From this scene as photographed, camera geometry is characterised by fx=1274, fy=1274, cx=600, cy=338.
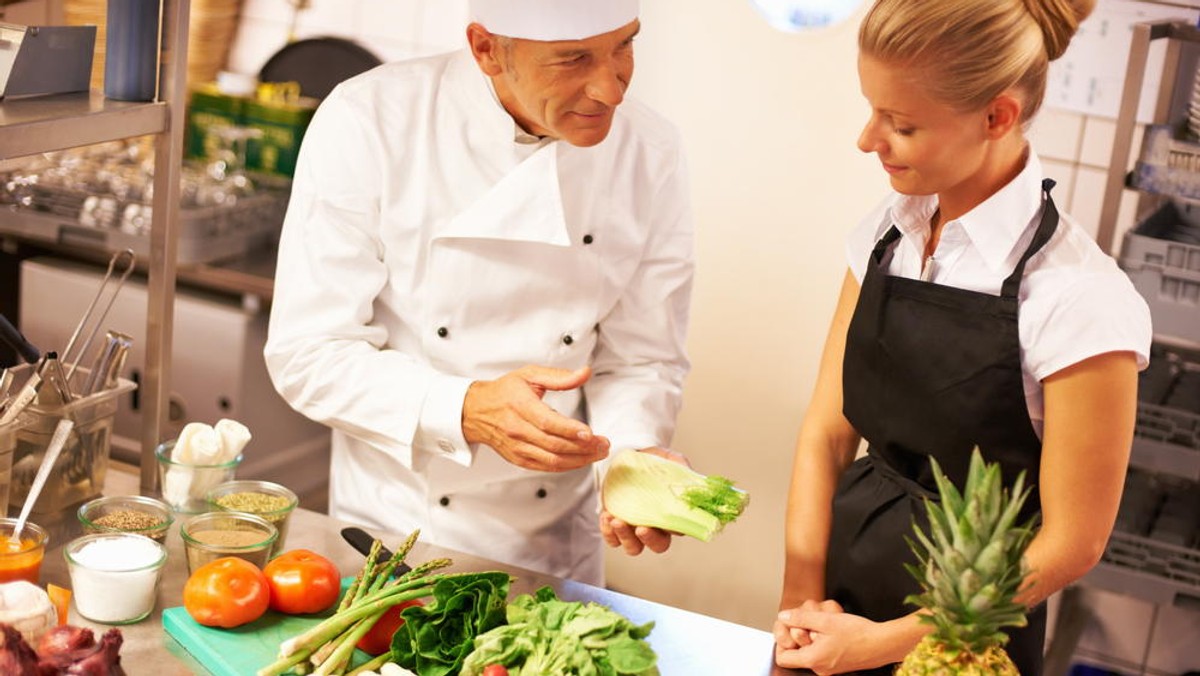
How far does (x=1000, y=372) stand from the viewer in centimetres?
169

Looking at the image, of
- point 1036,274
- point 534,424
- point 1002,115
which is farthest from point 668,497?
point 1002,115

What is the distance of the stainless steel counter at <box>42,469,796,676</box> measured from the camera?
164cm

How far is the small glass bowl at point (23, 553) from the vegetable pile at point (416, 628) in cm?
38

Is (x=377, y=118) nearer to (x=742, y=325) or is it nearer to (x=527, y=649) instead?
(x=527, y=649)

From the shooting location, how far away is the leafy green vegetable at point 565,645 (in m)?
1.50

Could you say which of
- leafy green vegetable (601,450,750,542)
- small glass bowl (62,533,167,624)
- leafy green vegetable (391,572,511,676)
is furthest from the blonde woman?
small glass bowl (62,533,167,624)

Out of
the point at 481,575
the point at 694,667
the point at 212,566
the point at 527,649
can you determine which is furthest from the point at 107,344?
the point at 694,667

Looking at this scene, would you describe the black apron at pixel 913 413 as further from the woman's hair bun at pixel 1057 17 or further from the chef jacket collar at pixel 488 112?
the chef jacket collar at pixel 488 112

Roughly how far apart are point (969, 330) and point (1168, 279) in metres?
1.28

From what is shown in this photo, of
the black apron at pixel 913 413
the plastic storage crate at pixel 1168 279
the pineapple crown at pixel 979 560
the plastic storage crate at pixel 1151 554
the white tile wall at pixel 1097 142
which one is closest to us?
the pineapple crown at pixel 979 560

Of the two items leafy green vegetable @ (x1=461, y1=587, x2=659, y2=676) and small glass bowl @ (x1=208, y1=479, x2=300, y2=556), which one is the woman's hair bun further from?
small glass bowl @ (x1=208, y1=479, x2=300, y2=556)

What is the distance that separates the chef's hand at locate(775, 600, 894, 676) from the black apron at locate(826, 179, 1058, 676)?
0.19 ft

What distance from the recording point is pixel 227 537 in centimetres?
179

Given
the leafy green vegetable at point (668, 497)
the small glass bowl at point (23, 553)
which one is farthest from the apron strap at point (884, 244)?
the small glass bowl at point (23, 553)
